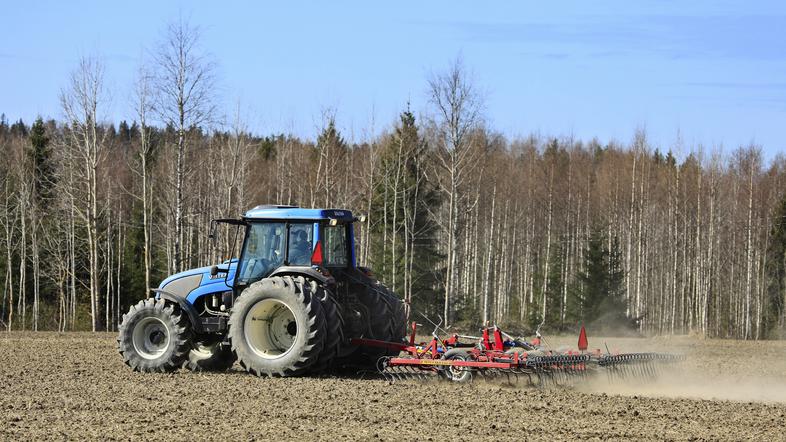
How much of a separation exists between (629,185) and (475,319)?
1760 centimetres

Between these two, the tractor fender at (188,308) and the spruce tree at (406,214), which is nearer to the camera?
the tractor fender at (188,308)

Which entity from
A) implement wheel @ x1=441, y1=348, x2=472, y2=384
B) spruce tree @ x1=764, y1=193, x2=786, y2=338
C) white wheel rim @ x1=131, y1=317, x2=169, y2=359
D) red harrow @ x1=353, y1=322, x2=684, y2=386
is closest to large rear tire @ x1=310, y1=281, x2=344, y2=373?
red harrow @ x1=353, y1=322, x2=684, y2=386

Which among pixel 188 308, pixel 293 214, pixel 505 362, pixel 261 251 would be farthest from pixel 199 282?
pixel 505 362

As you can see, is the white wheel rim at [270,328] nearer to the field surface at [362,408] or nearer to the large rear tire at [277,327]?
the large rear tire at [277,327]

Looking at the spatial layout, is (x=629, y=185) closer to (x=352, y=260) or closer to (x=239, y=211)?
(x=239, y=211)

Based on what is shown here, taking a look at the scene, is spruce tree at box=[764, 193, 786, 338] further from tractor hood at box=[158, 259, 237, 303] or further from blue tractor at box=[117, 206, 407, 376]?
tractor hood at box=[158, 259, 237, 303]

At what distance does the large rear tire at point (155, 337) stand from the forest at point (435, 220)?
1342cm

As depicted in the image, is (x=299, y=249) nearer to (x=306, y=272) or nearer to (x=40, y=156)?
(x=306, y=272)

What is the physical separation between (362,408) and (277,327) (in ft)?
→ 11.0

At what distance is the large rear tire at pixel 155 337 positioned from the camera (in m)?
13.6

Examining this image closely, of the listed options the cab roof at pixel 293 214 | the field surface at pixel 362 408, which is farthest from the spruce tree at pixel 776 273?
the cab roof at pixel 293 214

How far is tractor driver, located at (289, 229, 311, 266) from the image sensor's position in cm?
1347

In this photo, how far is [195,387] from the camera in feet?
39.6

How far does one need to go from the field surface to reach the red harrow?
185 millimetres
